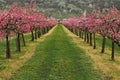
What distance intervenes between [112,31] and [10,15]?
16.3 metres

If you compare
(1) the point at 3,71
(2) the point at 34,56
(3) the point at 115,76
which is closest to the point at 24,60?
(2) the point at 34,56

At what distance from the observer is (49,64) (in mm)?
43844

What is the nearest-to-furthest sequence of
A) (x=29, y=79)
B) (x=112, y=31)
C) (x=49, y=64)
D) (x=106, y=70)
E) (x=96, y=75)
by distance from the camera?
(x=29, y=79) → (x=96, y=75) → (x=106, y=70) → (x=49, y=64) → (x=112, y=31)

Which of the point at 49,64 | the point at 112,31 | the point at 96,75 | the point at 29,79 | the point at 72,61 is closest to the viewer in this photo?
the point at 29,79

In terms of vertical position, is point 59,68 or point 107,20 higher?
point 107,20

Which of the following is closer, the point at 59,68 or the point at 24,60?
the point at 59,68

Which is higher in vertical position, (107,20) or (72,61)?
(107,20)

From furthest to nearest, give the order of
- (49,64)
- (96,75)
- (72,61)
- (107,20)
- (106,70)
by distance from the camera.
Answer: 1. (107,20)
2. (72,61)
3. (49,64)
4. (106,70)
5. (96,75)

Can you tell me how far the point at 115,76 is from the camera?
120 feet

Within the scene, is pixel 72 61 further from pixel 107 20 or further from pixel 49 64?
pixel 107 20

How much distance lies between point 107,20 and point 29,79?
2393cm

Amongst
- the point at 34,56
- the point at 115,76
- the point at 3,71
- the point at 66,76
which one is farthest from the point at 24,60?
the point at 115,76

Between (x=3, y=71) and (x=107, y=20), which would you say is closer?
(x=3, y=71)

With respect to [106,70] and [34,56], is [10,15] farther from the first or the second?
[106,70]
